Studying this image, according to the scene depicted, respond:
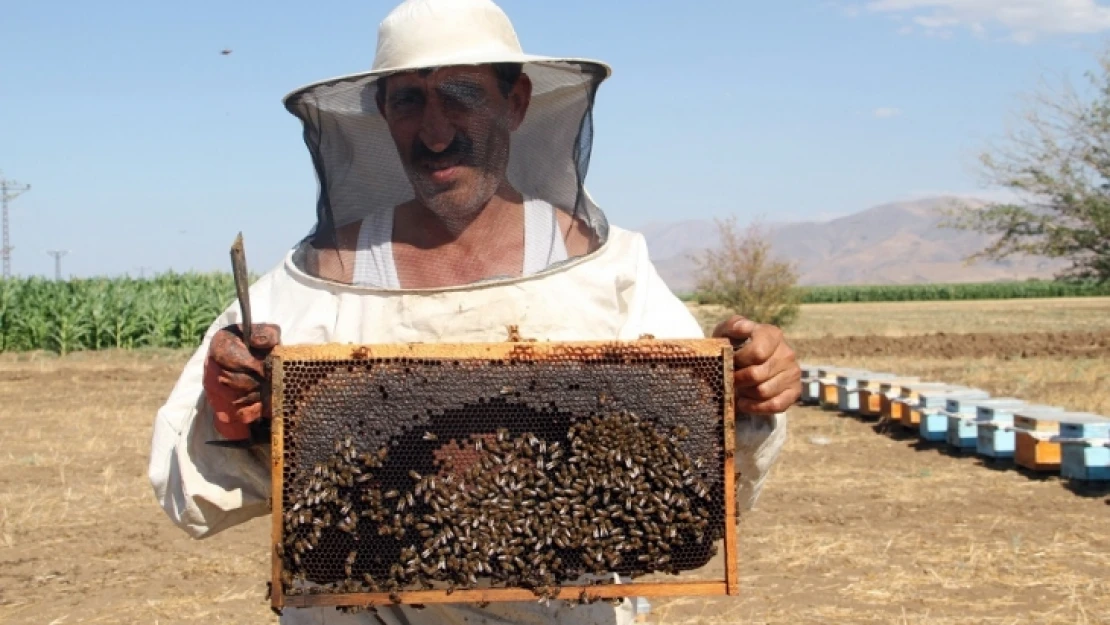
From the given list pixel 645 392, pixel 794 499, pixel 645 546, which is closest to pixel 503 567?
pixel 645 546

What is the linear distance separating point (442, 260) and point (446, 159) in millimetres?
267

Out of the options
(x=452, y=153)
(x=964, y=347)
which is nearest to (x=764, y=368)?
(x=452, y=153)

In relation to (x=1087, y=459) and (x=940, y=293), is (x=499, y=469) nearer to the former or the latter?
(x=1087, y=459)

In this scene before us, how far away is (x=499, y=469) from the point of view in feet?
9.20

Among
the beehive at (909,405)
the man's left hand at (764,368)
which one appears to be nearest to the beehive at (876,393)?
the beehive at (909,405)

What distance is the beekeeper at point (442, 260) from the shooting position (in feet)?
9.86

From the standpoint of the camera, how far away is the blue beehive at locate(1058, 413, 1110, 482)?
31.9ft

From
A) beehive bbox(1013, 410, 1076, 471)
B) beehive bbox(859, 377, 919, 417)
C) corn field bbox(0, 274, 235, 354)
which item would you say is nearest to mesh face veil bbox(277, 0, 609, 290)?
beehive bbox(1013, 410, 1076, 471)

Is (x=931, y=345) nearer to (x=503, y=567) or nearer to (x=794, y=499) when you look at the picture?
(x=794, y=499)

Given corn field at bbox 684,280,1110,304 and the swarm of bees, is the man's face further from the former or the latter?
corn field at bbox 684,280,1110,304

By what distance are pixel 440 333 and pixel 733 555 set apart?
902 millimetres

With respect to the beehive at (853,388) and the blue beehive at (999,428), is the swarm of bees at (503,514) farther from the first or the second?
the beehive at (853,388)

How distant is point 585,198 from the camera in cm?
339

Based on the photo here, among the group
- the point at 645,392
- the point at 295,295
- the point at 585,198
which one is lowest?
the point at 645,392
